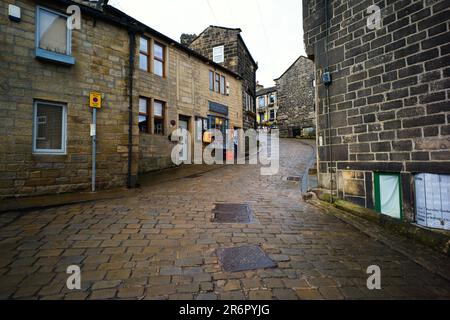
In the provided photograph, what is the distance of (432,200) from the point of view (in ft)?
12.0

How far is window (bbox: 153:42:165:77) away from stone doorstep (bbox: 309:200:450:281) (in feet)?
34.5

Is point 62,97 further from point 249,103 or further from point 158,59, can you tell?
point 249,103

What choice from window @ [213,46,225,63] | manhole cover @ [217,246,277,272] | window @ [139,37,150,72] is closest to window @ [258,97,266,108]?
window @ [213,46,225,63]

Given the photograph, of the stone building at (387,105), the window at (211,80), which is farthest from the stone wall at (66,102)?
the window at (211,80)

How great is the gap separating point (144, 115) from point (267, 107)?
95.7 ft

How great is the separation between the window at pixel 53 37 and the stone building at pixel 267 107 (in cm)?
3003

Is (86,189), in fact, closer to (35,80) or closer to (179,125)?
(35,80)

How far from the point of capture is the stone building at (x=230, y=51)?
59.5 feet

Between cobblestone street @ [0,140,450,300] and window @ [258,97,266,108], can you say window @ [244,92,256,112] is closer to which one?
cobblestone street @ [0,140,450,300]

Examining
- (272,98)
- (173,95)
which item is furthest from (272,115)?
(173,95)

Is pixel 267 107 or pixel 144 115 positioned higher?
pixel 267 107
